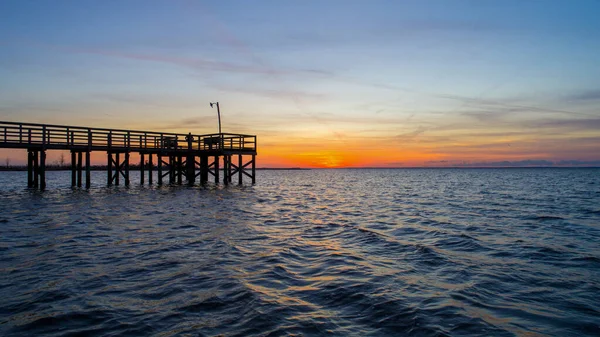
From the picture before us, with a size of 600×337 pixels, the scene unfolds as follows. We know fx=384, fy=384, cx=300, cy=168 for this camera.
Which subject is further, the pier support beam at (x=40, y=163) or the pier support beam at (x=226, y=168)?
the pier support beam at (x=226, y=168)

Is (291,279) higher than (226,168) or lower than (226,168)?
lower

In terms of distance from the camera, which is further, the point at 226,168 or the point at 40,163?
the point at 226,168

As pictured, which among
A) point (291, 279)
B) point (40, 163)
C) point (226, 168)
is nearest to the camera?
point (291, 279)

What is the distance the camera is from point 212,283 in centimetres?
720

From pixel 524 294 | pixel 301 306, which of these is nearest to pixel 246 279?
pixel 301 306

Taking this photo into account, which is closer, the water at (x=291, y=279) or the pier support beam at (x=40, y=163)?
the water at (x=291, y=279)

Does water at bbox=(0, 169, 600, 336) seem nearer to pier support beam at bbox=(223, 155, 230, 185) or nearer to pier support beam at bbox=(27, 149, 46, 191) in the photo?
pier support beam at bbox=(27, 149, 46, 191)

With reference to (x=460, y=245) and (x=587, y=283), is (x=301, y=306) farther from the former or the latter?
(x=460, y=245)

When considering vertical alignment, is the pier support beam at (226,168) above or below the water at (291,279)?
above

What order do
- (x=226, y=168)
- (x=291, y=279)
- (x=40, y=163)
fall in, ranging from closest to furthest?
(x=291, y=279) → (x=40, y=163) → (x=226, y=168)

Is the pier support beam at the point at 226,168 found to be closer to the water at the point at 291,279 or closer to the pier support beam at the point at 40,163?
the pier support beam at the point at 40,163

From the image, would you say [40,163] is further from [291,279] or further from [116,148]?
[291,279]

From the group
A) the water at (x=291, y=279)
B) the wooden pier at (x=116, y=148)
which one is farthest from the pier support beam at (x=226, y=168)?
the water at (x=291, y=279)

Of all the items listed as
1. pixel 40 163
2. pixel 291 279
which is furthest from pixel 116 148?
pixel 291 279
